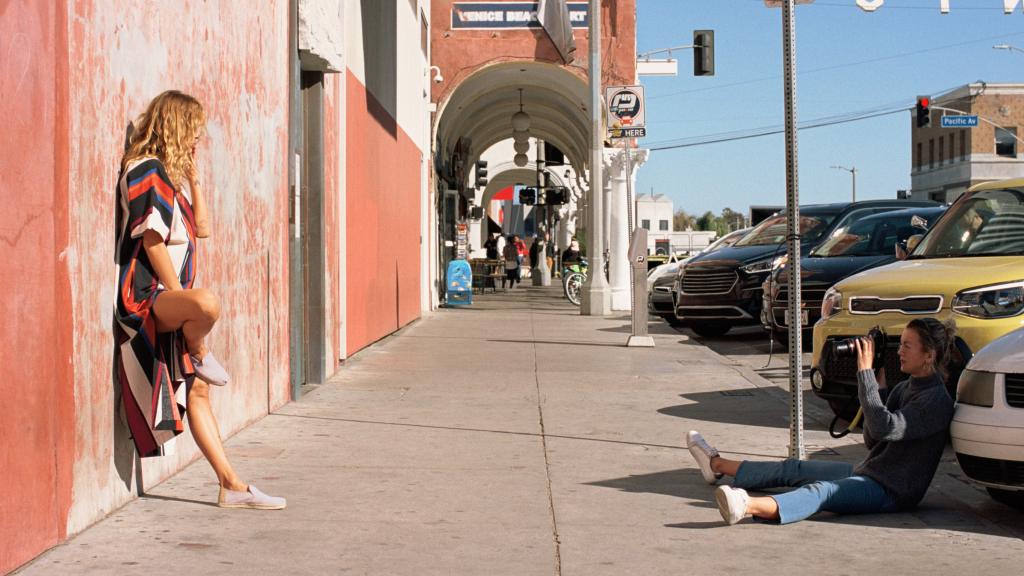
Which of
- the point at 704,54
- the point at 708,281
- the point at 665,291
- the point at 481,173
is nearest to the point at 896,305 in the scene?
the point at 708,281

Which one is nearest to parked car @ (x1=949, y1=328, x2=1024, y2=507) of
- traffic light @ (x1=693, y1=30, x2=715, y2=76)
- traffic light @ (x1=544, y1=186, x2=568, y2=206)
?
traffic light @ (x1=693, y1=30, x2=715, y2=76)

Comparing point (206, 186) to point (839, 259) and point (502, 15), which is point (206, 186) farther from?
point (502, 15)

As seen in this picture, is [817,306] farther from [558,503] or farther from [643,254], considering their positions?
[558,503]

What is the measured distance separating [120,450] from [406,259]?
591 inches

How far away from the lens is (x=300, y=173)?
10.7 meters

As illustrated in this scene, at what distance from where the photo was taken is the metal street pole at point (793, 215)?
6.96 m

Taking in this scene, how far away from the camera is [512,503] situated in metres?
6.43

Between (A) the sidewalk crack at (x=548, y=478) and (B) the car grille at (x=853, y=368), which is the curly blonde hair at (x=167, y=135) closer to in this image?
(A) the sidewalk crack at (x=548, y=478)

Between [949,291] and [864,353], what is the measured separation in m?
2.44

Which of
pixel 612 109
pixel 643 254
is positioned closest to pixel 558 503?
pixel 643 254

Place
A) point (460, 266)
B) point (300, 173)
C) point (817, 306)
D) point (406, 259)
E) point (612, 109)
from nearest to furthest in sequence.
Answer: point (300, 173), point (817, 306), point (612, 109), point (406, 259), point (460, 266)

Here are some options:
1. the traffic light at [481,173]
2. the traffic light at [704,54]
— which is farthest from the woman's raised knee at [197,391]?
the traffic light at [481,173]

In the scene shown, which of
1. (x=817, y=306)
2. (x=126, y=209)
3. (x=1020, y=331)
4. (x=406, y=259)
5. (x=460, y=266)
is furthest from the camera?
(x=460, y=266)

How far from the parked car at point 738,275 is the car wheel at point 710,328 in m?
0.01
